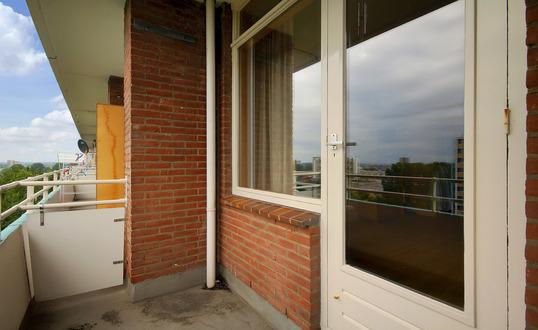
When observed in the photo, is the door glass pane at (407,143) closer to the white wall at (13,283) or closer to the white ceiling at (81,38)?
the white wall at (13,283)

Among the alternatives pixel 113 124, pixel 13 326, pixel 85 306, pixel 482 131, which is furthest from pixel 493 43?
pixel 113 124

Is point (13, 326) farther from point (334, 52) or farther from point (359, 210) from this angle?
point (334, 52)

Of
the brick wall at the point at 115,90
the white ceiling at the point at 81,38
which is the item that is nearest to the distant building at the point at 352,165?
the white ceiling at the point at 81,38

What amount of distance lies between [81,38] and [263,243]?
3.68 meters

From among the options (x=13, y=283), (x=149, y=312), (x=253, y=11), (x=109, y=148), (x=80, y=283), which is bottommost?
(x=149, y=312)

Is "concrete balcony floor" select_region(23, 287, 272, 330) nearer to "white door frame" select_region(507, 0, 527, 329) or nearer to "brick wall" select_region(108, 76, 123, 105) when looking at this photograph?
"white door frame" select_region(507, 0, 527, 329)

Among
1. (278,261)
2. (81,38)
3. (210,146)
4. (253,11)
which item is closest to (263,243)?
(278,261)

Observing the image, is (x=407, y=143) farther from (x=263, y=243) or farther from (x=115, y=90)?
(x=115, y=90)

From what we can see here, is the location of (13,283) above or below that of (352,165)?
below

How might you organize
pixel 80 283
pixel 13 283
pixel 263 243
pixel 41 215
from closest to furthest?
pixel 13 283 → pixel 263 243 → pixel 41 215 → pixel 80 283

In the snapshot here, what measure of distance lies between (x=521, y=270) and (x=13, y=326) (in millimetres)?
2894

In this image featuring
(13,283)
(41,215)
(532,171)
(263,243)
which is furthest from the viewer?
(41,215)

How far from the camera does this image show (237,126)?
9.32ft

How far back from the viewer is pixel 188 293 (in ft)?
8.75
